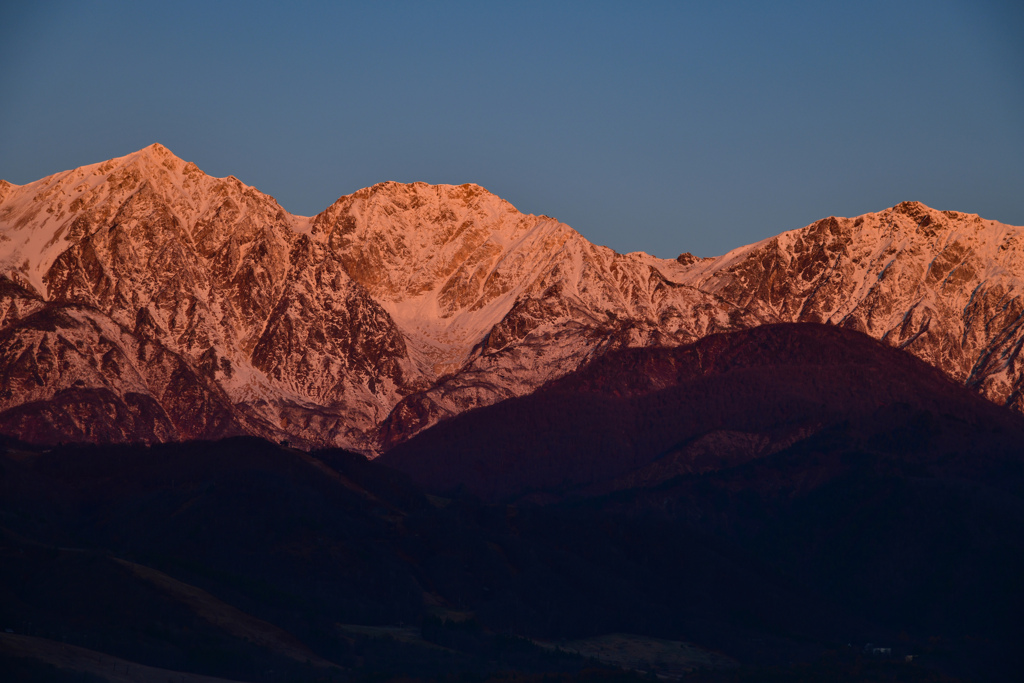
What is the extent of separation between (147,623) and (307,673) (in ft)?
63.2

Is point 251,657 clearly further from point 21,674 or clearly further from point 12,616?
point 21,674

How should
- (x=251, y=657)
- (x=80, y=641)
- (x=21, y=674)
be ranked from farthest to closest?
(x=251, y=657), (x=80, y=641), (x=21, y=674)

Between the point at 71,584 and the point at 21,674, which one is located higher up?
the point at 71,584

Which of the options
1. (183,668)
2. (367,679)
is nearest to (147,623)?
(183,668)

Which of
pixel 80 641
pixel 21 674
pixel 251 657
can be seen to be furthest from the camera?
pixel 251 657

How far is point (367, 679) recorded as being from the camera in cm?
19988

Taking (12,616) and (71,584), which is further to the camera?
(71,584)

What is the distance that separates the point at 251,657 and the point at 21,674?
41604 mm

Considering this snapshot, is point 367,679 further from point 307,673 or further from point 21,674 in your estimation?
point 21,674

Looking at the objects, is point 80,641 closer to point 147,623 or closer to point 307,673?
point 147,623

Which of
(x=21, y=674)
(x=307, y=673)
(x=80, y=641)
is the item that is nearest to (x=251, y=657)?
(x=307, y=673)

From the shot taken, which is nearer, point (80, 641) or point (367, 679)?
point (80, 641)

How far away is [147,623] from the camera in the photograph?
195 meters

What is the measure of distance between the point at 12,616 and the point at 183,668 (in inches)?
763
